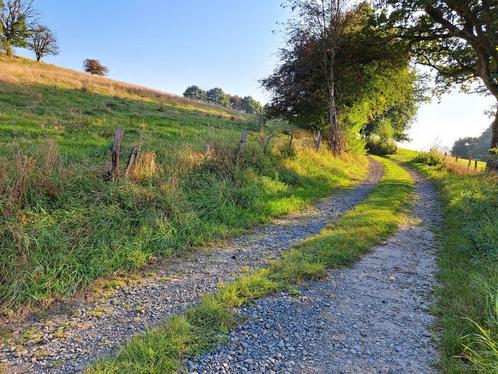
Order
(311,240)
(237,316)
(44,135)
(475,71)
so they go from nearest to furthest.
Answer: (237,316), (311,240), (44,135), (475,71)

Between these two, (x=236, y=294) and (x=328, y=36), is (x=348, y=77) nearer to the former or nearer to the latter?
(x=328, y=36)

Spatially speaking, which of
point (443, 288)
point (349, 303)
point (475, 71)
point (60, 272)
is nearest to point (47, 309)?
point (60, 272)

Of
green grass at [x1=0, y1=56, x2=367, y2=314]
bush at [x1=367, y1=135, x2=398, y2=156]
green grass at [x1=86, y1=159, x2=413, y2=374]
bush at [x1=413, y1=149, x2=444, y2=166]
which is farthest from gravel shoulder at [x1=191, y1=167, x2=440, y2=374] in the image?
bush at [x1=367, y1=135, x2=398, y2=156]

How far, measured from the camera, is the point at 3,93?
16.3 m

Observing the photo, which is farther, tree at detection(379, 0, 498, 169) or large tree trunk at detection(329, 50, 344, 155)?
large tree trunk at detection(329, 50, 344, 155)

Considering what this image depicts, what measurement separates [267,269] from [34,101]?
52.4ft

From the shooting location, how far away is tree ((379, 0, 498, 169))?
1476 cm

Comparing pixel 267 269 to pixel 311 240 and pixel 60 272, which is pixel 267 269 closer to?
pixel 311 240

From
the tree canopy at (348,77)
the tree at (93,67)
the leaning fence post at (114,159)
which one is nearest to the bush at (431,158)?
the tree canopy at (348,77)

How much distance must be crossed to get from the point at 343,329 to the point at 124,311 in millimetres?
2970

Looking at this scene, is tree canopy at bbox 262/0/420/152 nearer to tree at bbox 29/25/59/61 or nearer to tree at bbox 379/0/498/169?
tree at bbox 379/0/498/169

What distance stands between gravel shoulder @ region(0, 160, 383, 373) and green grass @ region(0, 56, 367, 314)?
0.48 m

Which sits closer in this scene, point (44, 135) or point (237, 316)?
point (237, 316)

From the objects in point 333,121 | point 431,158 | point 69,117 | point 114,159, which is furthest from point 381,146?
point 114,159
